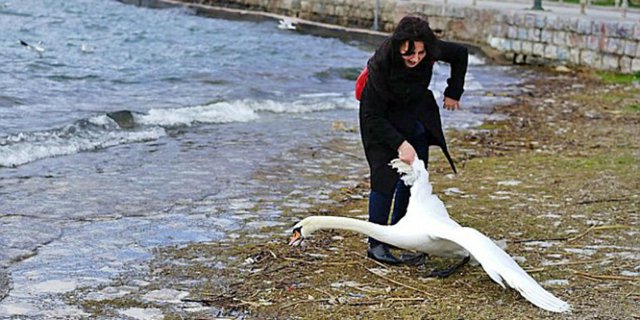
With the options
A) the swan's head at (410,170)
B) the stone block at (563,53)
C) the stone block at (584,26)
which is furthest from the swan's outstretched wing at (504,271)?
the stone block at (563,53)

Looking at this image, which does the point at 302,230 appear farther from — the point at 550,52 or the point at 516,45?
the point at 516,45

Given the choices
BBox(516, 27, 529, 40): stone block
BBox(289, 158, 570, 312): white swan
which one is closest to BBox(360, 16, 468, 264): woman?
A: BBox(289, 158, 570, 312): white swan

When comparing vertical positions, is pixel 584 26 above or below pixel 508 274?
below

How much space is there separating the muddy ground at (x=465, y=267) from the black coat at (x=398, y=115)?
1.99 ft

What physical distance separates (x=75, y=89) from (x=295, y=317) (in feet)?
40.3

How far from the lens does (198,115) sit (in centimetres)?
1423

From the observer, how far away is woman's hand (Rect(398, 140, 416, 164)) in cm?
614

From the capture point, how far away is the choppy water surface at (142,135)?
7.21 meters

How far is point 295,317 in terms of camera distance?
5.48 metres

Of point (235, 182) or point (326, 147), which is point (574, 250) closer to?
point (235, 182)

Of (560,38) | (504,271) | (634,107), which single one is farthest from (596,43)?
(504,271)

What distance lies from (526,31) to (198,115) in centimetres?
1081

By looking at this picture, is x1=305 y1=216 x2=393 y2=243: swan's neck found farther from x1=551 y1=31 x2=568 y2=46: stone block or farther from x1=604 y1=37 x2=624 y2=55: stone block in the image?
x1=551 y1=31 x2=568 y2=46: stone block

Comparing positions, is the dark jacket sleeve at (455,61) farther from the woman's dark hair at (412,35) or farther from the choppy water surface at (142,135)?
the choppy water surface at (142,135)
